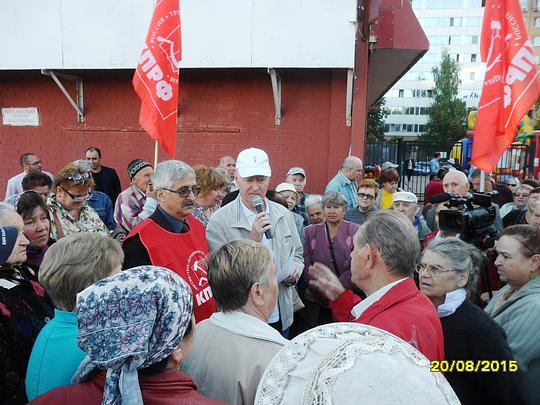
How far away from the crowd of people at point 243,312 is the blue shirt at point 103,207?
122cm

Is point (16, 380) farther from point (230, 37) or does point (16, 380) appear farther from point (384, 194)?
point (230, 37)

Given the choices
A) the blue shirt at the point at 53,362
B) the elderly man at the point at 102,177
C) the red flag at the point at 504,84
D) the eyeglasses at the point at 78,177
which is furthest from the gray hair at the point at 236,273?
the elderly man at the point at 102,177

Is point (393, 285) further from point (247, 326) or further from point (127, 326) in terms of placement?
point (127, 326)

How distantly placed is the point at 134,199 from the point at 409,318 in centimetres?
352

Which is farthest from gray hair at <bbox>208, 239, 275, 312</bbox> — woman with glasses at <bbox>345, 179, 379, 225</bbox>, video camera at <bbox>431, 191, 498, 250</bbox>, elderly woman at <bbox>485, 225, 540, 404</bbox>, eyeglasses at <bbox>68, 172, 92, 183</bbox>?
woman with glasses at <bbox>345, 179, 379, 225</bbox>

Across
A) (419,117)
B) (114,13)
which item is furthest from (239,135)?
(419,117)

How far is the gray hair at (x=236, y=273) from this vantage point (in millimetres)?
1812

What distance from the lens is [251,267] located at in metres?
1.83

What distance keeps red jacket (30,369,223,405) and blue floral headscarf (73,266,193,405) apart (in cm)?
7

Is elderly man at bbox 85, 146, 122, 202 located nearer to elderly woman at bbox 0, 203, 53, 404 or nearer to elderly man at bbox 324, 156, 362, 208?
elderly man at bbox 324, 156, 362, 208

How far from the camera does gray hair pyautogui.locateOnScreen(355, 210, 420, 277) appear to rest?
1.91m

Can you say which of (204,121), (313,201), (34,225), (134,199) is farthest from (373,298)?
(204,121)

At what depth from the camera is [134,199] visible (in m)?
4.60
